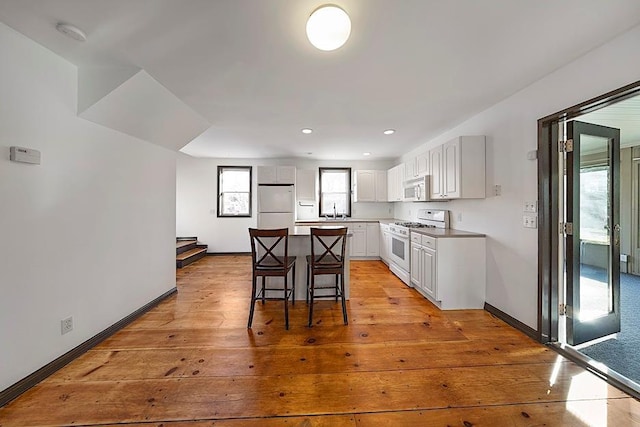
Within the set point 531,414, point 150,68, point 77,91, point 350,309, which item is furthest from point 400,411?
point 77,91

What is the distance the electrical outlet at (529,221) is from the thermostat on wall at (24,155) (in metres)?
4.24

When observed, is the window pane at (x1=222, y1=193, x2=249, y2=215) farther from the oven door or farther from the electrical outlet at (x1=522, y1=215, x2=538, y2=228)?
the electrical outlet at (x1=522, y1=215, x2=538, y2=228)

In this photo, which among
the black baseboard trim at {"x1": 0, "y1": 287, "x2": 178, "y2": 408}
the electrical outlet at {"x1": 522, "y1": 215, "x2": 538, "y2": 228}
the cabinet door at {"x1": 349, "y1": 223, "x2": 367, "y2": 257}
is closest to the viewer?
the black baseboard trim at {"x1": 0, "y1": 287, "x2": 178, "y2": 408}

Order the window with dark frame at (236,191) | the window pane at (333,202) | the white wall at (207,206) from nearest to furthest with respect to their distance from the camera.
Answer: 1. the white wall at (207,206)
2. the window with dark frame at (236,191)
3. the window pane at (333,202)

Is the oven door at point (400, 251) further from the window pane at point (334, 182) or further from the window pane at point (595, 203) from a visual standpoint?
the window pane at point (334, 182)

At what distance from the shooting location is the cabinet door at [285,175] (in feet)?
18.8

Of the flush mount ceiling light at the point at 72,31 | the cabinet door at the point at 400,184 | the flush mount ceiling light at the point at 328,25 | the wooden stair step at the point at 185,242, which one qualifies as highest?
the flush mount ceiling light at the point at 72,31

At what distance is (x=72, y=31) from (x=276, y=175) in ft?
13.4

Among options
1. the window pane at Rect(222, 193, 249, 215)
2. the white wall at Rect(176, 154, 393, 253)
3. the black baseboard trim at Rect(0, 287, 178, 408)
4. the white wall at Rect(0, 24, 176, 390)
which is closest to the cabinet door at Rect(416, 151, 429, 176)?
the white wall at Rect(176, 154, 393, 253)

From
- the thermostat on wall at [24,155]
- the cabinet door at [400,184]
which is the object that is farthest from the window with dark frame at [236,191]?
the thermostat on wall at [24,155]

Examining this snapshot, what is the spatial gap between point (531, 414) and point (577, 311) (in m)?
1.33

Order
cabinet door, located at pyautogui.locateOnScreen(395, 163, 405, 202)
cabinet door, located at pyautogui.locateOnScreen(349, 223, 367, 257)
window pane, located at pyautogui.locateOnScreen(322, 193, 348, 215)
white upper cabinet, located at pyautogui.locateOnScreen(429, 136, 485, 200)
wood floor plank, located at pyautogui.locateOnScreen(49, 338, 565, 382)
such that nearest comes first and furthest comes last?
wood floor plank, located at pyautogui.locateOnScreen(49, 338, 565, 382), white upper cabinet, located at pyautogui.locateOnScreen(429, 136, 485, 200), cabinet door, located at pyautogui.locateOnScreen(395, 163, 405, 202), cabinet door, located at pyautogui.locateOnScreen(349, 223, 367, 257), window pane, located at pyautogui.locateOnScreen(322, 193, 348, 215)

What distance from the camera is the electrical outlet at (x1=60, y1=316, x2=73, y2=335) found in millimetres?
2037

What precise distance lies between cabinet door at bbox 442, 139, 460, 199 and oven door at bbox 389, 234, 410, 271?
3.44 ft
